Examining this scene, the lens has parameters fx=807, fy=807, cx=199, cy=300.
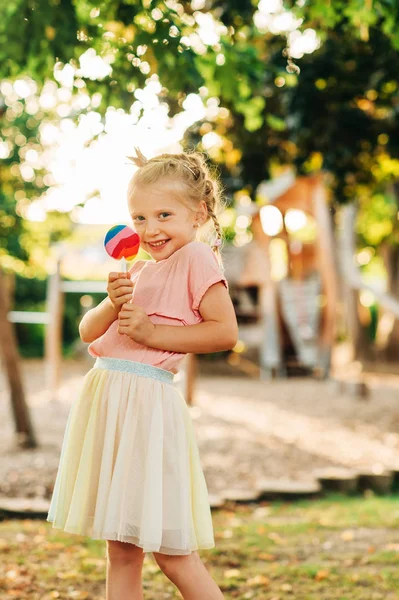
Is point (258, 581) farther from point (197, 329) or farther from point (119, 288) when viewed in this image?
point (119, 288)

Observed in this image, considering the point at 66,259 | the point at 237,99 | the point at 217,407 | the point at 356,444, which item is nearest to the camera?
the point at 237,99

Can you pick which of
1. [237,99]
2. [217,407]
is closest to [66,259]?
[217,407]

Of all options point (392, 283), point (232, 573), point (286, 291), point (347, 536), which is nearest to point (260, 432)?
point (347, 536)

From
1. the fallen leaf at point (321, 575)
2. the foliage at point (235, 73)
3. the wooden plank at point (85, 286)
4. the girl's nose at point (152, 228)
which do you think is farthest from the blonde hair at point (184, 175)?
the wooden plank at point (85, 286)

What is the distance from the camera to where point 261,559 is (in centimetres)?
401

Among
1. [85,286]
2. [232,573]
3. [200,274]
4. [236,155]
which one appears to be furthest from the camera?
Answer: [85,286]

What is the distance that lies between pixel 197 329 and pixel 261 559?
83.6 inches

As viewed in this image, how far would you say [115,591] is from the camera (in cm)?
229

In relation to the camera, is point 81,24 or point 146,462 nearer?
point 146,462

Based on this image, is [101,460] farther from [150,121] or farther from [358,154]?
[358,154]

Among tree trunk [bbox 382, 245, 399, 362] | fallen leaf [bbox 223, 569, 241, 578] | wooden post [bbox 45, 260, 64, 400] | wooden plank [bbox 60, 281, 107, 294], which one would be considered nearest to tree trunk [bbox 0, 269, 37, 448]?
fallen leaf [bbox 223, 569, 241, 578]

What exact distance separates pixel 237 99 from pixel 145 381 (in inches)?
120

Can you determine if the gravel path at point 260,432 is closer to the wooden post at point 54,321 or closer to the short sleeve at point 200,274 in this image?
the wooden post at point 54,321

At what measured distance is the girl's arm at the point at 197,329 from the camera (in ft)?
7.37
